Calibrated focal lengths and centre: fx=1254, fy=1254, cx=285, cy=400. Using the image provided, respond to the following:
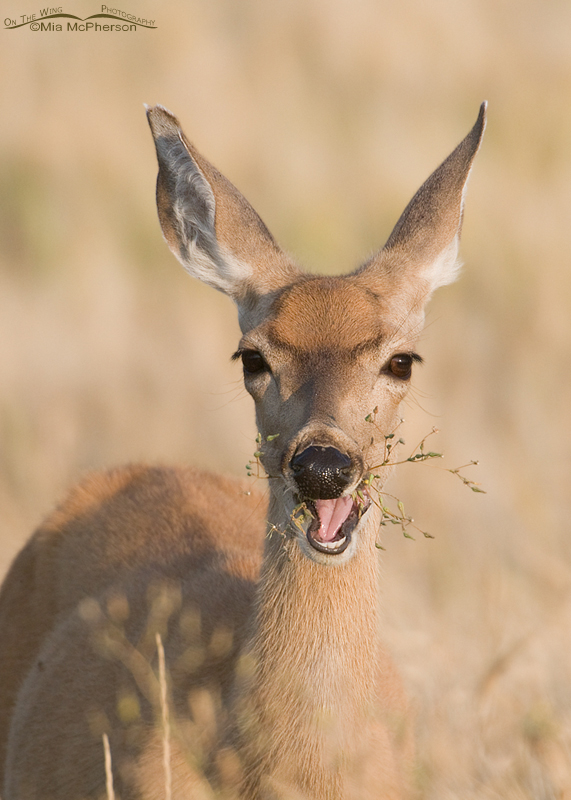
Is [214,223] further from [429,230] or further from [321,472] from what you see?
[321,472]

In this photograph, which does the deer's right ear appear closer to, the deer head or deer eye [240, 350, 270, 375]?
the deer head

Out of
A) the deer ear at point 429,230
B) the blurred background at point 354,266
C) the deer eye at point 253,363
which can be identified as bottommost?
the blurred background at point 354,266

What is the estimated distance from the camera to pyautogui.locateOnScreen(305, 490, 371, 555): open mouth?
401cm

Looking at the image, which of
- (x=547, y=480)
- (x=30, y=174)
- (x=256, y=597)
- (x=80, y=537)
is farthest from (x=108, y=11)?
(x=256, y=597)

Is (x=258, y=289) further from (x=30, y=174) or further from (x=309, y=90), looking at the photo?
(x=309, y=90)

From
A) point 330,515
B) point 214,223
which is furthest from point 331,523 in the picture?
point 214,223

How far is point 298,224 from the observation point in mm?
11148

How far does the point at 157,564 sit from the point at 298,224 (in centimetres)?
616

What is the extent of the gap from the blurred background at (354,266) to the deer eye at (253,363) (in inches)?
60.7

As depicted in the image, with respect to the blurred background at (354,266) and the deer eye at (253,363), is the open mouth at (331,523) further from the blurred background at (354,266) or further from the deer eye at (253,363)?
the blurred background at (354,266)

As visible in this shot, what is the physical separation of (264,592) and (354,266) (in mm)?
4114

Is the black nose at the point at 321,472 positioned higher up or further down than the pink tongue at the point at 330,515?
higher up

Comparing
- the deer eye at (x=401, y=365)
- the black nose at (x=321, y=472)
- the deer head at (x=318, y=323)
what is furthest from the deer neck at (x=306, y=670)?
the deer eye at (x=401, y=365)

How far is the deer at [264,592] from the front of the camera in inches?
163
